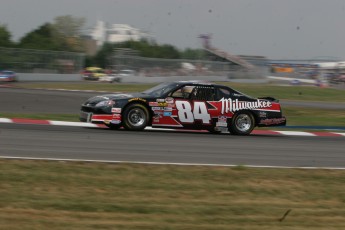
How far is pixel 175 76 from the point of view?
2249 inches

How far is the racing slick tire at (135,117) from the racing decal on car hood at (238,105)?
2.08 metres

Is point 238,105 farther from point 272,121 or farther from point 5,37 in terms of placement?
point 5,37

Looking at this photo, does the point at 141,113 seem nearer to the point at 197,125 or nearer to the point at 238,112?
the point at 197,125

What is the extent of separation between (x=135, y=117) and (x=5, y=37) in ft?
224

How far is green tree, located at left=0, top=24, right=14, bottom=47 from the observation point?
76375 mm

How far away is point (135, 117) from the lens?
536 inches

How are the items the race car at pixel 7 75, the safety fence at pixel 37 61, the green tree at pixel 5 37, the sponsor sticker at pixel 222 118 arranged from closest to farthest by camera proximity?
1. the sponsor sticker at pixel 222 118
2. the race car at pixel 7 75
3. the safety fence at pixel 37 61
4. the green tree at pixel 5 37

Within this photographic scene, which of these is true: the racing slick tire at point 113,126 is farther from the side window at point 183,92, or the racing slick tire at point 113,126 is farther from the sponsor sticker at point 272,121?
the sponsor sticker at point 272,121

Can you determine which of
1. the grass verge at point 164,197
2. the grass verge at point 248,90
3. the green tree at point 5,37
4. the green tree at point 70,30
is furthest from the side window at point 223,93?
the green tree at point 70,30

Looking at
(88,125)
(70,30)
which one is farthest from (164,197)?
(70,30)

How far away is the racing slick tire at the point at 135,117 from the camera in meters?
13.5

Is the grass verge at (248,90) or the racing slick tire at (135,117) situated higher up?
the grass verge at (248,90)

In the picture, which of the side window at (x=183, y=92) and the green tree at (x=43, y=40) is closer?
the side window at (x=183, y=92)

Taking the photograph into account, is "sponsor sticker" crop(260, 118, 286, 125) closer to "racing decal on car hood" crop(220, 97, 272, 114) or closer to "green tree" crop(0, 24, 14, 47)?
"racing decal on car hood" crop(220, 97, 272, 114)
